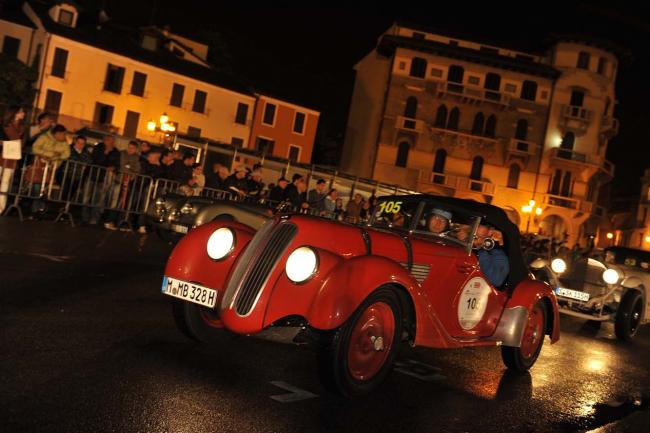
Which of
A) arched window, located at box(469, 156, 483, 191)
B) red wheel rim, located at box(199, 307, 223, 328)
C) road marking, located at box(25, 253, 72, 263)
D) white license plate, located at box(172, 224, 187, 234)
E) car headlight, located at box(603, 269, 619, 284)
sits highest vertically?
arched window, located at box(469, 156, 483, 191)

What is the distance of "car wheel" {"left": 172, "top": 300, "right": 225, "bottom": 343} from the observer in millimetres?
5195

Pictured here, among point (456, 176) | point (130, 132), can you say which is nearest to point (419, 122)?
point (456, 176)

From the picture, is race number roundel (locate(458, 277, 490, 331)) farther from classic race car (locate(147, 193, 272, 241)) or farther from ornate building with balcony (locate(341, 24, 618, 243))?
ornate building with balcony (locate(341, 24, 618, 243))

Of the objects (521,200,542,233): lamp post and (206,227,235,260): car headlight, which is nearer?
(206,227,235,260): car headlight

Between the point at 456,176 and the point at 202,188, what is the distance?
1352 inches

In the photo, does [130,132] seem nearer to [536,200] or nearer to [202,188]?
[536,200]

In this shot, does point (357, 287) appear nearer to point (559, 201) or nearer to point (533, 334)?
point (533, 334)

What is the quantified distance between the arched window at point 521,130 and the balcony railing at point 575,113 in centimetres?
287

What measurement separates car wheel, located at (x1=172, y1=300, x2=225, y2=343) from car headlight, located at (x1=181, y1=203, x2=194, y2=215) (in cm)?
602

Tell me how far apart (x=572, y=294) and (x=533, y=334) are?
4.05 metres

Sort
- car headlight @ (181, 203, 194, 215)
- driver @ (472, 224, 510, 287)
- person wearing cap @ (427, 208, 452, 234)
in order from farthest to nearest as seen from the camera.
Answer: car headlight @ (181, 203, 194, 215)
driver @ (472, 224, 510, 287)
person wearing cap @ (427, 208, 452, 234)

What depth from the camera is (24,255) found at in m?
7.96

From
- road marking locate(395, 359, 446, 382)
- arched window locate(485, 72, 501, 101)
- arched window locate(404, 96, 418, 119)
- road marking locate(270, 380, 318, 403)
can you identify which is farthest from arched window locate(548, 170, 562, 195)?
road marking locate(270, 380, 318, 403)

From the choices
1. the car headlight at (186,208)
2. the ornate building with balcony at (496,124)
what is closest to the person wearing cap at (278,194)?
the car headlight at (186,208)
